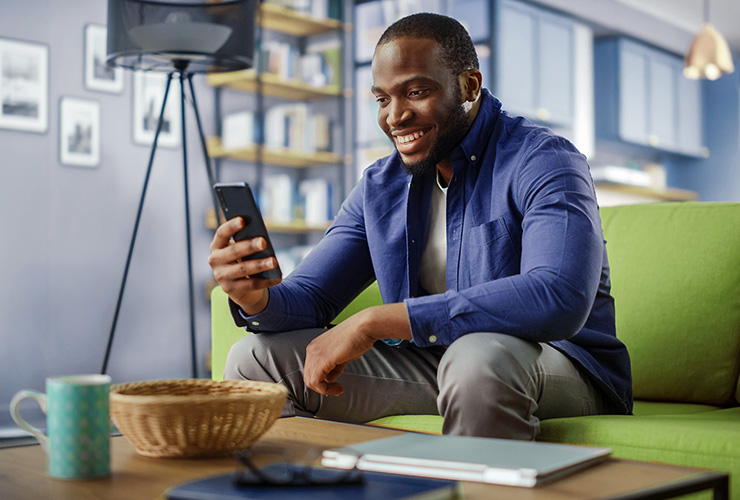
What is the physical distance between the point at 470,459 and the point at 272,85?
4276 mm

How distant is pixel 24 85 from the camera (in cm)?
389

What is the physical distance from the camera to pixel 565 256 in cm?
126

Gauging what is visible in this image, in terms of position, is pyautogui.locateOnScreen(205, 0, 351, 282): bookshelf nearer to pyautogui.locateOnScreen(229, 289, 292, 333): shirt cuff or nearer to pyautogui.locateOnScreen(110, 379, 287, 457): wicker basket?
pyautogui.locateOnScreen(229, 289, 292, 333): shirt cuff

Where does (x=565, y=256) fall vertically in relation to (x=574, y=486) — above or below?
above

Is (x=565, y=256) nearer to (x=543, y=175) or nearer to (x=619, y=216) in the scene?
(x=543, y=175)

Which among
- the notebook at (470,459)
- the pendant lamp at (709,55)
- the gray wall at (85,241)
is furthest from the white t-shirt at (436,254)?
the pendant lamp at (709,55)

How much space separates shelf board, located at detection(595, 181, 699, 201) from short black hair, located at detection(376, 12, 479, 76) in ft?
15.9

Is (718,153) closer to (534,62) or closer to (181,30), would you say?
(534,62)

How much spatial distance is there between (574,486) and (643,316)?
3.38ft

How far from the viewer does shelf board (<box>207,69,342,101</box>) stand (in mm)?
4641

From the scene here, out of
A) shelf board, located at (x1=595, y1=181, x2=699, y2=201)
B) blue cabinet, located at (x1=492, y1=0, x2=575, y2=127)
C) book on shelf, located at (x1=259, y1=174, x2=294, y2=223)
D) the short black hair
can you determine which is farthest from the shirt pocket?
shelf board, located at (x1=595, y1=181, x2=699, y2=201)

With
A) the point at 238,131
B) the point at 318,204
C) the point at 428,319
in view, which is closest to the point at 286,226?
the point at 318,204

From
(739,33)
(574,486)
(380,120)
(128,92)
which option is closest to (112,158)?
(128,92)

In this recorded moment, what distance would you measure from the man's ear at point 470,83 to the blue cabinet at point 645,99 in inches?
209
